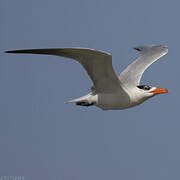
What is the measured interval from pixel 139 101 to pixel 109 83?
97 cm

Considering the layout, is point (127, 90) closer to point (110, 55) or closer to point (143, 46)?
point (110, 55)

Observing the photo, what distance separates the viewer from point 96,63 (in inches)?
396

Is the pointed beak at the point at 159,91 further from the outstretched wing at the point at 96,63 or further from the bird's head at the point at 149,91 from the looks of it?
the outstretched wing at the point at 96,63

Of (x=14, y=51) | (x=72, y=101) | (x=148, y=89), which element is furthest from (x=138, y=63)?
(x=14, y=51)

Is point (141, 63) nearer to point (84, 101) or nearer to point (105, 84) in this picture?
point (105, 84)

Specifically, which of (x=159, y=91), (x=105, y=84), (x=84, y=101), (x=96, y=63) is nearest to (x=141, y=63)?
(x=159, y=91)

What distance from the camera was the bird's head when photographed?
442 inches

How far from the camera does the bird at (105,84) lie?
9.44 m

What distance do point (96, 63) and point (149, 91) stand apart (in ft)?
6.39

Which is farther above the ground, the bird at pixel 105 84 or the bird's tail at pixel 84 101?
the bird at pixel 105 84

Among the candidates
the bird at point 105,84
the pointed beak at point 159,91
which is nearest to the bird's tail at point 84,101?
the bird at point 105,84

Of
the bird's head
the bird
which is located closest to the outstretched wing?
the bird

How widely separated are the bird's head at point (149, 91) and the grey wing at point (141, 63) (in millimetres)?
707

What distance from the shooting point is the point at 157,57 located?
45.2ft
